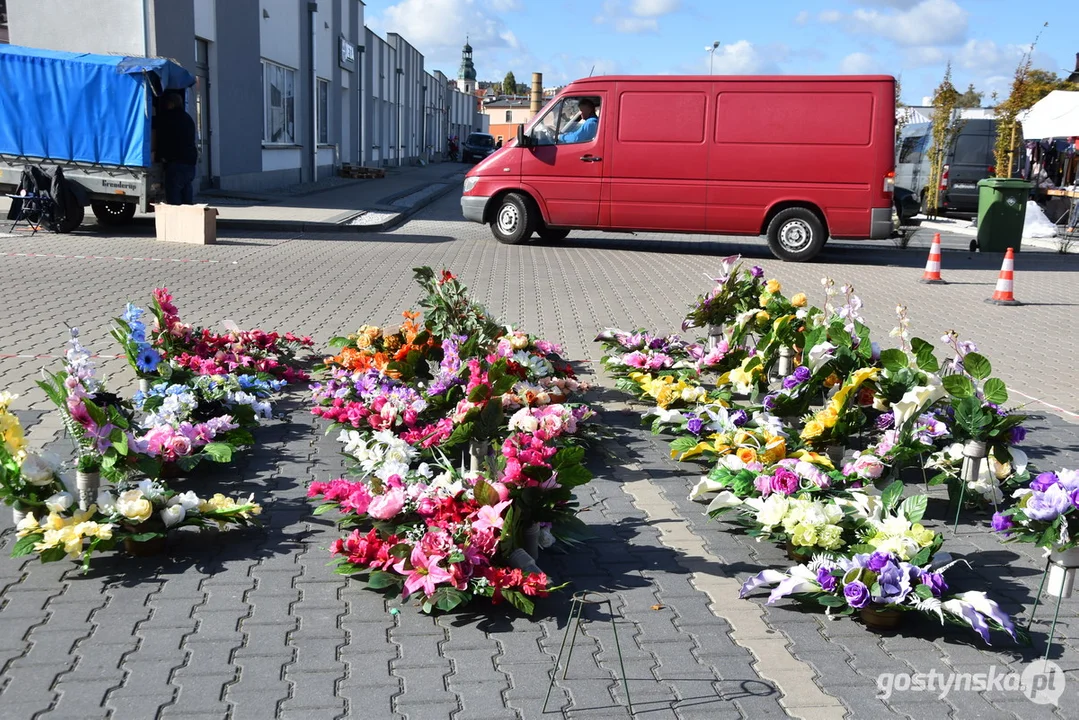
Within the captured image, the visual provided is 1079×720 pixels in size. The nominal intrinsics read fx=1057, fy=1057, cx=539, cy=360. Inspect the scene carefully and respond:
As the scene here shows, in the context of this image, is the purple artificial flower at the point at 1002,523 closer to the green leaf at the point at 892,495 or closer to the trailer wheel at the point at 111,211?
the green leaf at the point at 892,495

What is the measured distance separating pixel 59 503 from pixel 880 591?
3.03 metres

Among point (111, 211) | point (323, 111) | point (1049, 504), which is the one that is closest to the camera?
point (1049, 504)

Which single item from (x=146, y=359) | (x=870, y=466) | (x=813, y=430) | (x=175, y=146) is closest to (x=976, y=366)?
(x=870, y=466)

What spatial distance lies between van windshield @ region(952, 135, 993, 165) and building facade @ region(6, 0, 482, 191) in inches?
668

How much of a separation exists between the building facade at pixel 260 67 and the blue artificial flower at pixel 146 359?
15.4m

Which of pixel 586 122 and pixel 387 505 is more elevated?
pixel 586 122

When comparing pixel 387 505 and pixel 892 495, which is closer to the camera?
pixel 387 505

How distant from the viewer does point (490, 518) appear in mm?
3775

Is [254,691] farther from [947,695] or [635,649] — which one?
[947,695]

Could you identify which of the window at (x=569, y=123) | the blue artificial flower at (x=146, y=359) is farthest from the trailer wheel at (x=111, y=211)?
the blue artificial flower at (x=146, y=359)

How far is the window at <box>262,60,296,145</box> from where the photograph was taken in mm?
27875

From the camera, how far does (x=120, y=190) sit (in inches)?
614

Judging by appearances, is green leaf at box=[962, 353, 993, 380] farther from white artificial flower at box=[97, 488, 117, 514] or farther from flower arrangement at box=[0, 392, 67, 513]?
flower arrangement at box=[0, 392, 67, 513]

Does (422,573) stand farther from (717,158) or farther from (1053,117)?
(1053,117)
